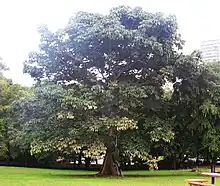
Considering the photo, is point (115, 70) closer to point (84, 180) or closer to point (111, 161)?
point (111, 161)

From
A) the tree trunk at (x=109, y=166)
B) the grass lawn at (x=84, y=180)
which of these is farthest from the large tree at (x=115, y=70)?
the grass lawn at (x=84, y=180)

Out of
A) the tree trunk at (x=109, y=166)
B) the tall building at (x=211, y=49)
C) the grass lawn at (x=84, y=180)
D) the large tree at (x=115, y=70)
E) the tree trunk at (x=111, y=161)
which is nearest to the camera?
the grass lawn at (x=84, y=180)

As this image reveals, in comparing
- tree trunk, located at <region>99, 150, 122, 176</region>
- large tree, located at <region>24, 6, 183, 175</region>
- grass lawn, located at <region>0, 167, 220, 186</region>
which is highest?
large tree, located at <region>24, 6, 183, 175</region>

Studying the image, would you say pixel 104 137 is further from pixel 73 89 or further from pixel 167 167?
pixel 167 167

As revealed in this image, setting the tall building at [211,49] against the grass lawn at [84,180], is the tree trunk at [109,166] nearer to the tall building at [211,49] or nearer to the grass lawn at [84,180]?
the grass lawn at [84,180]

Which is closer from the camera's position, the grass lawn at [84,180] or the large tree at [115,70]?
the grass lawn at [84,180]

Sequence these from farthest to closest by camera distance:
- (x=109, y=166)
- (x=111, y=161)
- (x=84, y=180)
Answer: (x=109, y=166) → (x=111, y=161) → (x=84, y=180)

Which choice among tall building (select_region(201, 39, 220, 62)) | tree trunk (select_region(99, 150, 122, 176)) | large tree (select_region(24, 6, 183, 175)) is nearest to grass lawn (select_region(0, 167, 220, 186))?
tree trunk (select_region(99, 150, 122, 176))

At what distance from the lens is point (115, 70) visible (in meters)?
25.9

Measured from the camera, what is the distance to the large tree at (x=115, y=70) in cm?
2372

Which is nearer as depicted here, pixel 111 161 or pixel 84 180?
pixel 84 180

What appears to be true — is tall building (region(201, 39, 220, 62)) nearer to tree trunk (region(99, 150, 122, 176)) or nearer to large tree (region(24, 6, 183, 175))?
large tree (region(24, 6, 183, 175))

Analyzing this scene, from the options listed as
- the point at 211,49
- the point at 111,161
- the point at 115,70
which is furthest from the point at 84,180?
the point at 211,49

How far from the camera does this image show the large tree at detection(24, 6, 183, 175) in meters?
23.7
